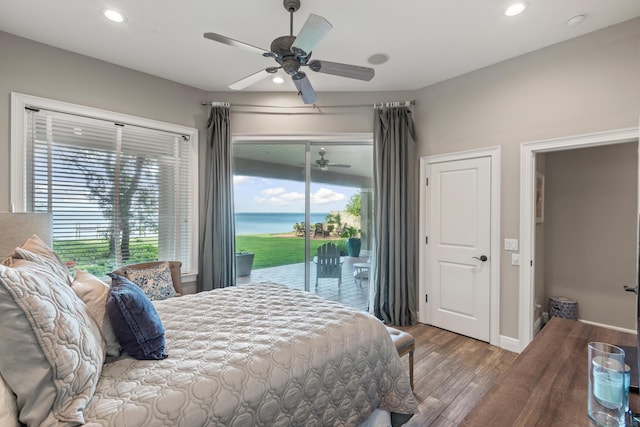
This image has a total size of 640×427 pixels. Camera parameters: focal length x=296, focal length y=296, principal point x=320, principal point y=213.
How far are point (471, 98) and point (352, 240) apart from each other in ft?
7.31

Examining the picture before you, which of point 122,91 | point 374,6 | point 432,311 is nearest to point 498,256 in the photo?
point 432,311

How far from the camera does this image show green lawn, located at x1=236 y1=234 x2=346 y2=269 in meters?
4.05

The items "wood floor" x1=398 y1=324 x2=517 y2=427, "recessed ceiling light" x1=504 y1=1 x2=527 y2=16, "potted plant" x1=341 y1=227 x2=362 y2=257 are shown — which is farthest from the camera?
"potted plant" x1=341 y1=227 x2=362 y2=257

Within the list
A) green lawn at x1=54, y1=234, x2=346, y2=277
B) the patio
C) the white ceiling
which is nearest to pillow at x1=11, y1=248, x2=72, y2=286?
green lawn at x1=54, y1=234, x2=346, y2=277

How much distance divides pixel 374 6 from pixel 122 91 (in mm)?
2733

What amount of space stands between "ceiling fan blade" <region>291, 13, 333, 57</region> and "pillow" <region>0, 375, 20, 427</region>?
2.01 m

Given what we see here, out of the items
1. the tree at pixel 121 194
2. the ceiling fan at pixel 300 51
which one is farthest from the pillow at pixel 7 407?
the tree at pixel 121 194

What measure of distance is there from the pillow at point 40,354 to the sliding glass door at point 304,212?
2.90m

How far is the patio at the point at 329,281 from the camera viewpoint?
4.07m

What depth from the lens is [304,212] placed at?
3994 mm

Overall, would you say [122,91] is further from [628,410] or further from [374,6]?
[628,410]

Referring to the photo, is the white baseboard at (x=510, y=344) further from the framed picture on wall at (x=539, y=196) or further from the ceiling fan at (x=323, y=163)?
the ceiling fan at (x=323, y=163)

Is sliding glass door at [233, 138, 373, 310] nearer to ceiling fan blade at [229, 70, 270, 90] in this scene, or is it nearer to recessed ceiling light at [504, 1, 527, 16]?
ceiling fan blade at [229, 70, 270, 90]

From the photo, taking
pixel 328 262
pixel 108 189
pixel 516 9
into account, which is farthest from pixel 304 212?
pixel 516 9
